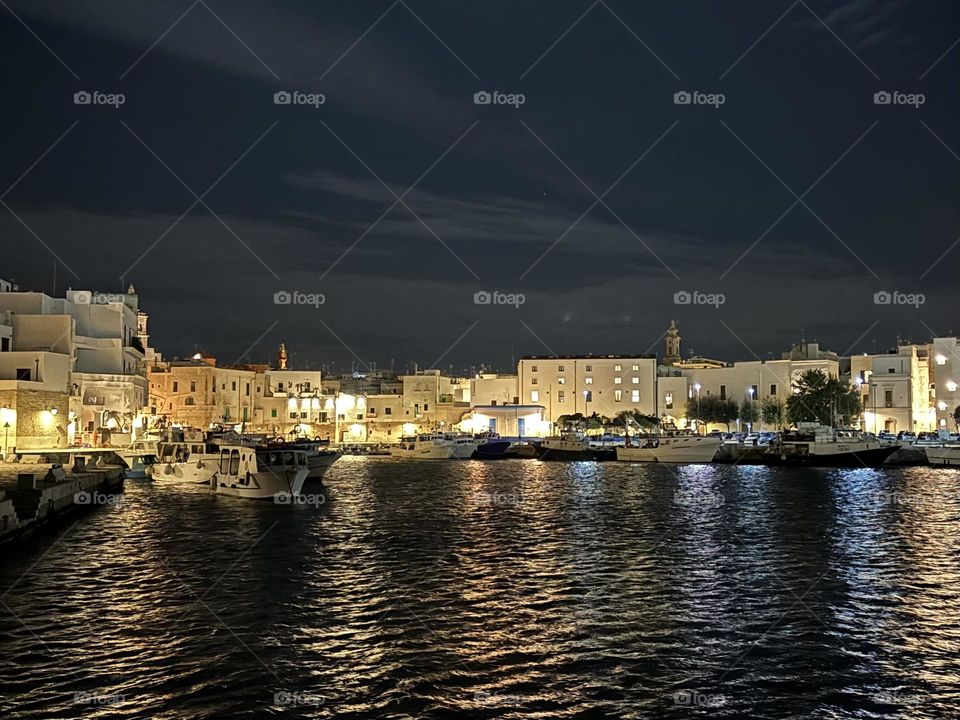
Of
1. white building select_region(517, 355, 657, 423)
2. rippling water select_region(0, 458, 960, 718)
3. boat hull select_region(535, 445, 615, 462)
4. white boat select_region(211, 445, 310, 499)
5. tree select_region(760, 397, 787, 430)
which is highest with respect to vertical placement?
white building select_region(517, 355, 657, 423)

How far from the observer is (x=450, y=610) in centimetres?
1673

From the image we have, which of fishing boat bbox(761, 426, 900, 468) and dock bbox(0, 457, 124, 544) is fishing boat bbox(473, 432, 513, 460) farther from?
dock bbox(0, 457, 124, 544)

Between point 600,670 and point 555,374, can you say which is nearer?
point 600,670

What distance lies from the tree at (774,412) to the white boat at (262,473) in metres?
66.2

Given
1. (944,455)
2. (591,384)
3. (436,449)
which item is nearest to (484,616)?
(944,455)

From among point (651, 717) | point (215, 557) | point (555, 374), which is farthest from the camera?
point (555, 374)

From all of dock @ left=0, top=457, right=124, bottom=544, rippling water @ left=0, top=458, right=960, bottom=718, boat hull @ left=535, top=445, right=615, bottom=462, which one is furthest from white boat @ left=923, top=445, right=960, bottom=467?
dock @ left=0, top=457, right=124, bottom=544

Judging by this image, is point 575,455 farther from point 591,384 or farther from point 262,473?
point 262,473

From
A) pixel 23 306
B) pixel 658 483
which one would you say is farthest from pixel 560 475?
pixel 23 306

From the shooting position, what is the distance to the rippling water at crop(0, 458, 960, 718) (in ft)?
39.0

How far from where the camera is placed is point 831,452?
63812 millimetres

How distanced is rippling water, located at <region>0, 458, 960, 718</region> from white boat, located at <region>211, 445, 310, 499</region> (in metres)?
4.39

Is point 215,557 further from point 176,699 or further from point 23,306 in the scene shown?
point 23,306

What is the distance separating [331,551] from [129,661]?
10.7 metres
